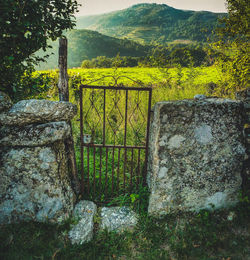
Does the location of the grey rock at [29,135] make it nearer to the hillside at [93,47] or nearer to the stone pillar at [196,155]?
the stone pillar at [196,155]

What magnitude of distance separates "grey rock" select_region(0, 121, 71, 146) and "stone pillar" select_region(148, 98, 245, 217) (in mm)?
1432

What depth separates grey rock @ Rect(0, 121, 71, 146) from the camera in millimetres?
2271

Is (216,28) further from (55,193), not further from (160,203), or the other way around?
(55,193)

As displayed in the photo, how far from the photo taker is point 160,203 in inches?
101

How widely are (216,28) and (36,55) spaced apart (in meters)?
5.19

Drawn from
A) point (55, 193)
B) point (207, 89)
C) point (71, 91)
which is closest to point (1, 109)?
point (55, 193)

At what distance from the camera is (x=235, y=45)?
4.96 meters

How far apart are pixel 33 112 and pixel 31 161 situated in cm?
65

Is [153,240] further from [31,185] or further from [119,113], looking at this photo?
[119,113]

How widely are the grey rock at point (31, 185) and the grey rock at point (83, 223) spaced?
24 centimetres

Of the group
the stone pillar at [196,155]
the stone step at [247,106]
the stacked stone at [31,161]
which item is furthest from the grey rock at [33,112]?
the stone step at [247,106]

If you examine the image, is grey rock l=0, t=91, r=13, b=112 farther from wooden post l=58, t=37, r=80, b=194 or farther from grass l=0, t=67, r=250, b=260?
grass l=0, t=67, r=250, b=260

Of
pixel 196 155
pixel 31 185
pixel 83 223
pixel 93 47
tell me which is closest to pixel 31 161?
pixel 31 185

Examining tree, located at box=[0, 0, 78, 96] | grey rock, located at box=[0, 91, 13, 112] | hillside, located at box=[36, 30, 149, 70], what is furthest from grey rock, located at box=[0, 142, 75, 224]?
hillside, located at box=[36, 30, 149, 70]
